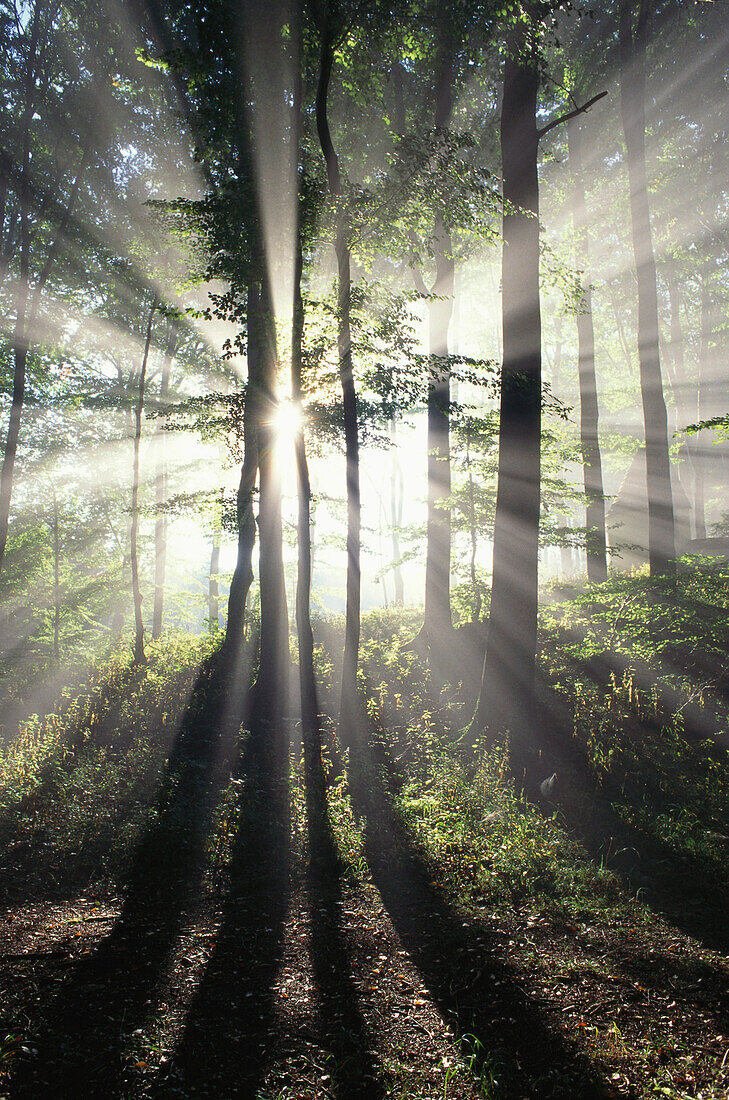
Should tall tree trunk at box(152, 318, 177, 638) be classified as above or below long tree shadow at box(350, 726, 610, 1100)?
above

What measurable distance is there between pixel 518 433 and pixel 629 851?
18.5 feet

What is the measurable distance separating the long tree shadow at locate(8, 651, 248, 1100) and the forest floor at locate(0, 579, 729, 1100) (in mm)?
19

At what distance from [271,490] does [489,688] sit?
6.09 metres

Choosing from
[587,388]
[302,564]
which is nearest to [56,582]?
[302,564]

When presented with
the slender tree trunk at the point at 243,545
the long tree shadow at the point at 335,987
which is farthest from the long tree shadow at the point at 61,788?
the long tree shadow at the point at 335,987

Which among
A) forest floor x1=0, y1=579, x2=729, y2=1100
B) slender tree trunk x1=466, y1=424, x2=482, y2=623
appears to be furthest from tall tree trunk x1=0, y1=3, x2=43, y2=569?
slender tree trunk x1=466, y1=424, x2=482, y2=623

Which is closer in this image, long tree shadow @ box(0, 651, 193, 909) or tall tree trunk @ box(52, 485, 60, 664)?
long tree shadow @ box(0, 651, 193, 909)

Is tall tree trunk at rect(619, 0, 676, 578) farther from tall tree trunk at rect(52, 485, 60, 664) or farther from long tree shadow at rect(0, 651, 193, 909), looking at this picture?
tall tree trunk at rect(52, 485, 60, 664)

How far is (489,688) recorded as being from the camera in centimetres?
759

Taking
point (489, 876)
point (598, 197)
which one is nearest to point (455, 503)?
point (489, 876)

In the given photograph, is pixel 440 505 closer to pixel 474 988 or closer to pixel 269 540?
pixel 269 540

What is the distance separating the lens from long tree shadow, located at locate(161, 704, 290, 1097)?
2.71 meters

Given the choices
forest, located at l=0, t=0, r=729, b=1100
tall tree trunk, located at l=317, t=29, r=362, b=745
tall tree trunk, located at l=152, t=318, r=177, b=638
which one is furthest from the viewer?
tall tree trunk, located at l=152, t=318, r=177, b=638

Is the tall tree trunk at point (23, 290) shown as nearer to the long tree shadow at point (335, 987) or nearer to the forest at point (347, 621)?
the forest at point (347, 621)
